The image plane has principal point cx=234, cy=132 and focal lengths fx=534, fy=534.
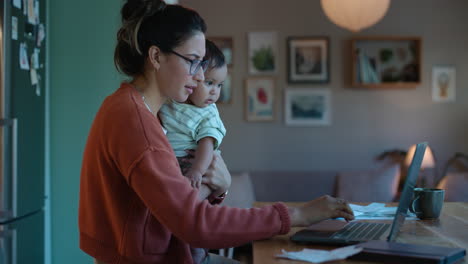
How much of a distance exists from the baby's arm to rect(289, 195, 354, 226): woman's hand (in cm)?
47

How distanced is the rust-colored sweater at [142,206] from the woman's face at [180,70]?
0.10 metres

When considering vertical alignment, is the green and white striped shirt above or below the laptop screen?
above

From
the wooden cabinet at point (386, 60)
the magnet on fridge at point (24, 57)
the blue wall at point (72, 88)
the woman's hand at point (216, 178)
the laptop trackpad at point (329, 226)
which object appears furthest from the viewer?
the wooden cabinet at point (386, 60)

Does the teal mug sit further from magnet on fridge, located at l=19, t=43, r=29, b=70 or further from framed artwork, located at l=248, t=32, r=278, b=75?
framed artwork, located at l=248, t=32, r=278, b=75

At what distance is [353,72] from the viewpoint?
202 inches

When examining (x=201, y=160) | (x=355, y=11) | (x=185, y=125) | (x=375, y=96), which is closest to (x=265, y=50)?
(x=375, y=96)

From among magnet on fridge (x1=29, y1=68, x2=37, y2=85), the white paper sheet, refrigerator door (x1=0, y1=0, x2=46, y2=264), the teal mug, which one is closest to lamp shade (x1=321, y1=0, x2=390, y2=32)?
refrigerator door (x1=0, y1=0, x2=46, y2=264)

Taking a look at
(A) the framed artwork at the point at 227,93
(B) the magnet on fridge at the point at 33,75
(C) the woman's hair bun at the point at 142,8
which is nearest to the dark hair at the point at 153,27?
(C) the woman's hair bun at the point at 142,8

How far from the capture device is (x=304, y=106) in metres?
5.23

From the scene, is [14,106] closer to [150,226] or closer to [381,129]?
[150,226]

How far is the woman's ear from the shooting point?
1457 millimetres

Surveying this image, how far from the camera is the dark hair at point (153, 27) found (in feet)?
4.76

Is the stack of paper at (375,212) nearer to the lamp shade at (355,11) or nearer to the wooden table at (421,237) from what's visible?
the wooden table at (421,237)

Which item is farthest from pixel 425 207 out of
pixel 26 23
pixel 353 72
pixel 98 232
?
pixel 353 72
